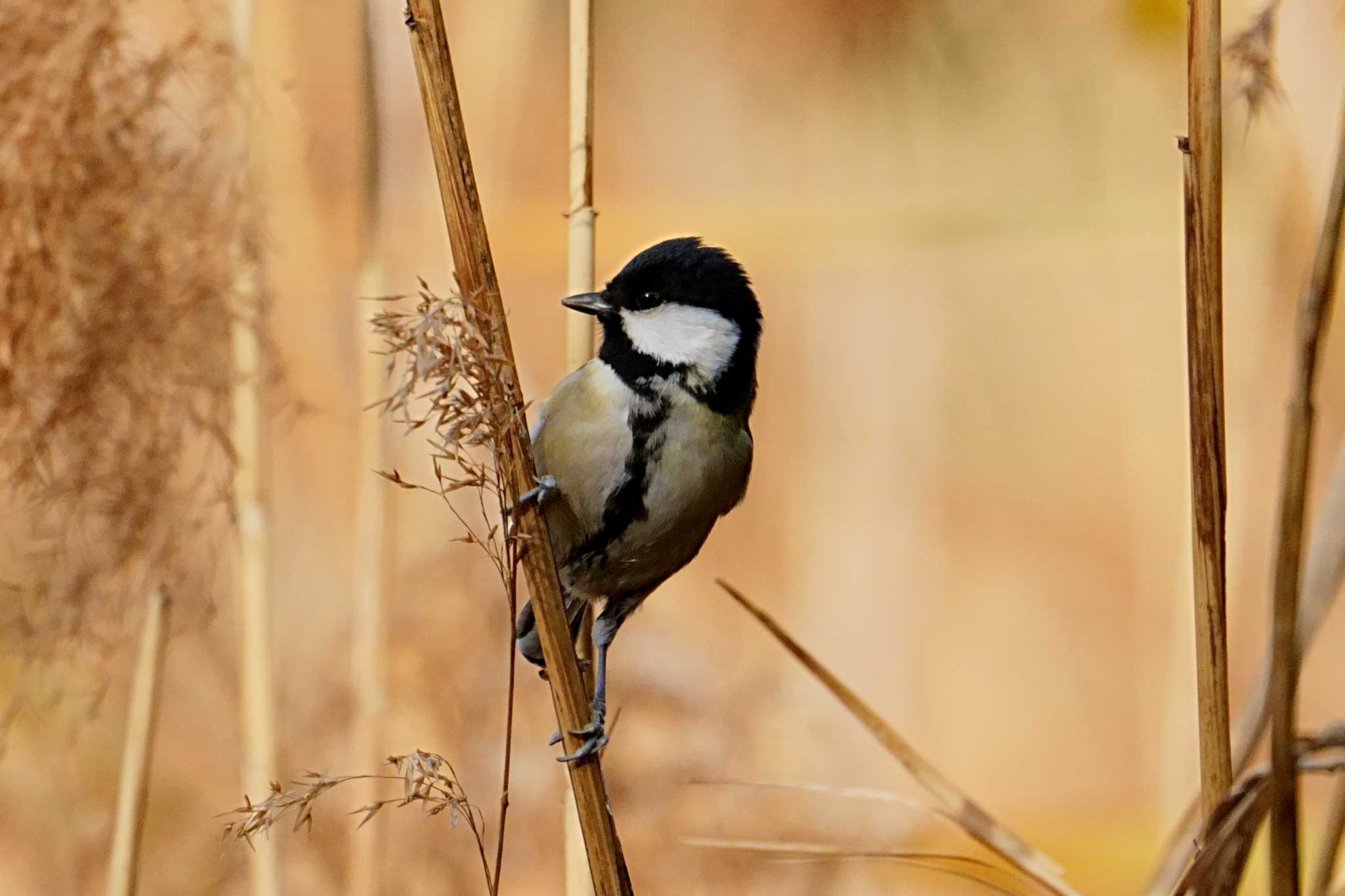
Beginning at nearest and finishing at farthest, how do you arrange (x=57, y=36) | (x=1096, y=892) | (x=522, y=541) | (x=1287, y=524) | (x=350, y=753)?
(x=1287, y=524) < (x=522, y=541) < (x=57, y=36) < (x=350, y=753) < (x=1096, y=892)

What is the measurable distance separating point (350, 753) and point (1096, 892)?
122 centimetres

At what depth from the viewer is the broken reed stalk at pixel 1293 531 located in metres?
0.48

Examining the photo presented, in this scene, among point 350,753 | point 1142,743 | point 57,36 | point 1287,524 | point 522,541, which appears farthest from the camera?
point 1142,743

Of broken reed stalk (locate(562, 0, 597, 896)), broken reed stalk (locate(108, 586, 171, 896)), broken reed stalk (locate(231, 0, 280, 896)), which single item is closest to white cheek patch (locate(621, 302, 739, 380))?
broken reed stalk (locate(562, 0, 597, 896))

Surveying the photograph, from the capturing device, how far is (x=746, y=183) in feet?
7.08

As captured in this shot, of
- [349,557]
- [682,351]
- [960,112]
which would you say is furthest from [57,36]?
[960,112]

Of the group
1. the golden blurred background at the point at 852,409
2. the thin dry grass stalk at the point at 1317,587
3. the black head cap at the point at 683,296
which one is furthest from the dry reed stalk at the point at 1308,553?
the golden blurred background at the point at 852,409

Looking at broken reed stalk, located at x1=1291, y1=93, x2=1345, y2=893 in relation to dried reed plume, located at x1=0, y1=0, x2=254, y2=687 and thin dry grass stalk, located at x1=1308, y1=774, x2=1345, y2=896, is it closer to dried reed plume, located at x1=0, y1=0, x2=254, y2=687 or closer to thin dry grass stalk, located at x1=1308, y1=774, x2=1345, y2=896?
thin dry grass stalk, located at x1=1308, y1=774, x2=1345, y2=896

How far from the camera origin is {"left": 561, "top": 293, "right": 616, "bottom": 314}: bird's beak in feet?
3.46

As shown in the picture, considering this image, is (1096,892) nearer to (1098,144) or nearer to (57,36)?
(1098,144)

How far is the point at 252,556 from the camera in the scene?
48.7 inches

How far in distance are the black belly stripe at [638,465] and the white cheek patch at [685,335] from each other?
1.9 inches

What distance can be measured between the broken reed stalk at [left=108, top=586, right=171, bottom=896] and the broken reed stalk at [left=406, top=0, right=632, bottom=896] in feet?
1.87

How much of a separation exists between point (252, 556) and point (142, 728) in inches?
8.2
